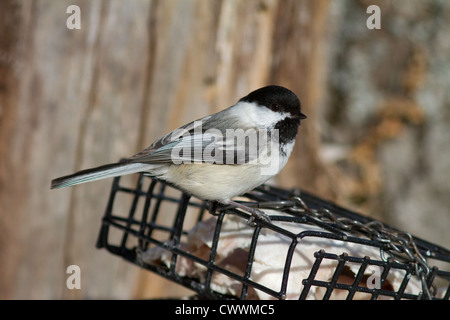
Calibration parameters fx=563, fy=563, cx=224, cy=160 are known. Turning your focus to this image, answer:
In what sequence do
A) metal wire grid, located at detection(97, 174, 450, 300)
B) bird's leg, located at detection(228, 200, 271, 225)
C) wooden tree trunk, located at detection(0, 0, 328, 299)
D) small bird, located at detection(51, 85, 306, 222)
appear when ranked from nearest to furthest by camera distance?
metal wire grid, located at detection(97, 174, 450, 300) → bird's leg, located at detection(228, 200, 271, 225) → small bird, located at detection(51, 85, 306, 222) → wooden tree trunk, located at detection(0, 0, 328, 299)

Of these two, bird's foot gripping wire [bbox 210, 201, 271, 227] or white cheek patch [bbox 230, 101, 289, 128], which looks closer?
bird's foot gripping wire [bbox 210, 201, 271, 227]

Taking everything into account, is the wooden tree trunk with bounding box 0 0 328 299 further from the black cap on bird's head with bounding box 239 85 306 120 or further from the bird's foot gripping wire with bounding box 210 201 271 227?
the bird's foot gripping wire with bounding box 210 201 271 227

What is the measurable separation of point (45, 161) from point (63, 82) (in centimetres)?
32

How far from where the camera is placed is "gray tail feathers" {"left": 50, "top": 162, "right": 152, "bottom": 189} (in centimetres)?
154

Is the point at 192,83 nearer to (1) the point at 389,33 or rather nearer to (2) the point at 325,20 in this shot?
(2) the point at 325,20

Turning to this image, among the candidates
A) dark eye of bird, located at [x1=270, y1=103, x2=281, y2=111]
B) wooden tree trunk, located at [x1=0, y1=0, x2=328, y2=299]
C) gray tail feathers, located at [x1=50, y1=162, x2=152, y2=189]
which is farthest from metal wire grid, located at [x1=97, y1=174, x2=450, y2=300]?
wooden tree trunk, located at [x1=0, y1=0, x2=328, y2=299]

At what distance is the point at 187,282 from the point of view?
1625 mm

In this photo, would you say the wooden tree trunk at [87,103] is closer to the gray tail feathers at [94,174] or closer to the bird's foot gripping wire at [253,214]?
the gray tail feathers at [94,174]

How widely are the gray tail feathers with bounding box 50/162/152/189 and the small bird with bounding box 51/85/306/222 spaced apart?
0.01m

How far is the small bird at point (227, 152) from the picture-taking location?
5.56 ft

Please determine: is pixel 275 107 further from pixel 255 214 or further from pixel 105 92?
pixel 105 92

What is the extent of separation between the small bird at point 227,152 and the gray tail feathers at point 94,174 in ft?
0.05

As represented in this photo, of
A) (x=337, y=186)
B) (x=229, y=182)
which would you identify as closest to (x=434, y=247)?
(x=229, y=182)

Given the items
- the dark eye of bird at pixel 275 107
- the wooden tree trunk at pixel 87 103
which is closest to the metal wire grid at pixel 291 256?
the dark eye of bird at pixel 275 107
